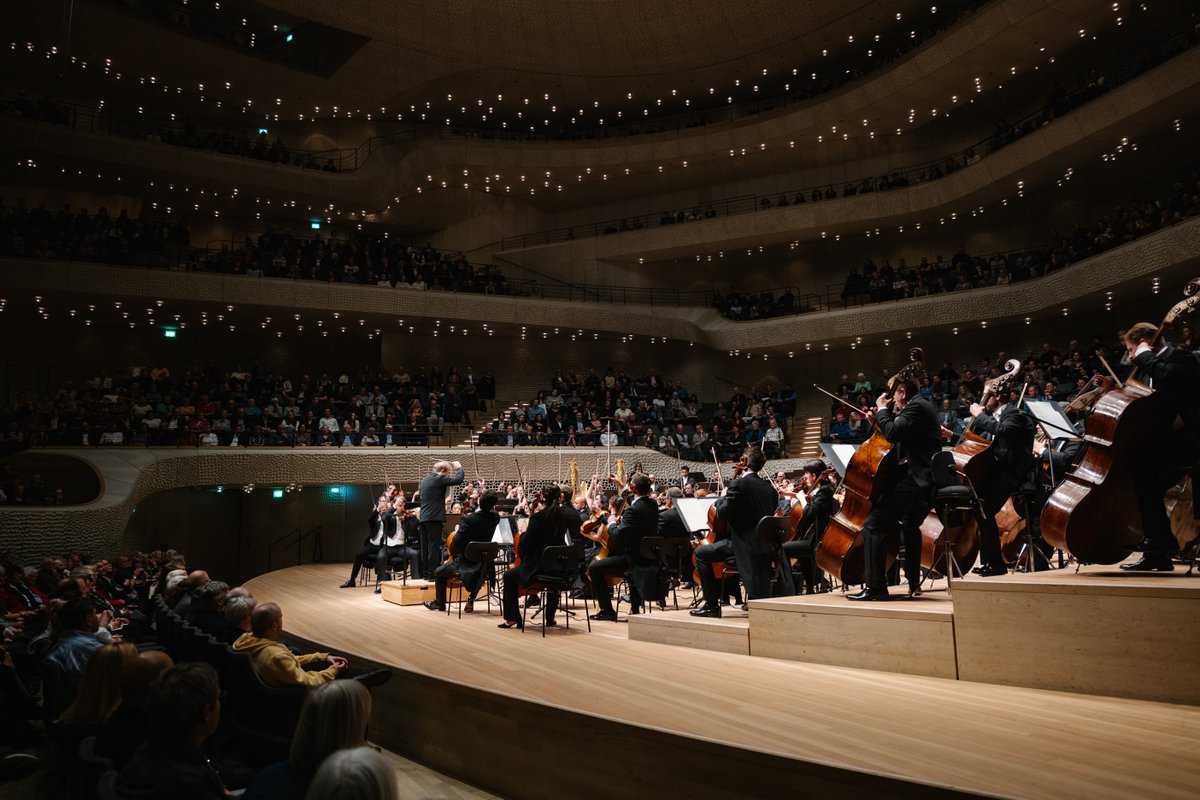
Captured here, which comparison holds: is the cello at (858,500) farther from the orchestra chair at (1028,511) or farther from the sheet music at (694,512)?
the sheet music at (694,512)

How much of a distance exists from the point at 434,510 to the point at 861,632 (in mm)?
6257

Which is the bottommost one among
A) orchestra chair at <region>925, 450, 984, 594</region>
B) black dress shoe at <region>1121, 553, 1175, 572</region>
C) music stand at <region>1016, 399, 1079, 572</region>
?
black dress shoe at <region>1121, 553, 1175, 572</region>

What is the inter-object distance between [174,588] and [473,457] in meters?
11.6

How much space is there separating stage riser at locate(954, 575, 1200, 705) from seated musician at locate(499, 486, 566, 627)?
12.2 feet

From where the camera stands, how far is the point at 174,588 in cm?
638

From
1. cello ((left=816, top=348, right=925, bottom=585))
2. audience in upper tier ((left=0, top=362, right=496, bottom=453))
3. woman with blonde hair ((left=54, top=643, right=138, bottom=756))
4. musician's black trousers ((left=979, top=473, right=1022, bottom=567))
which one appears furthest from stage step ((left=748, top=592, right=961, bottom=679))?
audience in upper tier ((left=0, top=362, right=496, bottom=453))

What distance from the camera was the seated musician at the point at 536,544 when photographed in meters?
7.38

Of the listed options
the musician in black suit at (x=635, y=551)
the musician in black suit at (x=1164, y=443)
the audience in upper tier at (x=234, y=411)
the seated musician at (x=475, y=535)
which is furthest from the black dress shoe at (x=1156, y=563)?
the audience in upper tier at (x=234, y=411)

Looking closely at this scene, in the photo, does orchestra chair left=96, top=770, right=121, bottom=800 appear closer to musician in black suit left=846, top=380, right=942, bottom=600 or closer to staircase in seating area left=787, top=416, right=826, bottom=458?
musician in black suit left=846, top=380, right=942, bottom=600

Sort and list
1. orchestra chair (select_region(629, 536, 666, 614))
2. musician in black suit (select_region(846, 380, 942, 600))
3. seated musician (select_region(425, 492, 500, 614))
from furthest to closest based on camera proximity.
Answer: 1. seated musician (select_region(425, 492, 500, 614))
2. orchestra chair (select_region(629, 536, 666, 614))
3. musician in black suit (select_region(846, 380, 942, 600))

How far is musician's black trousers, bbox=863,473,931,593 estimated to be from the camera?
5270 millimetres

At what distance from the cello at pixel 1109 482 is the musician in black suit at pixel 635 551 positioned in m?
3.71

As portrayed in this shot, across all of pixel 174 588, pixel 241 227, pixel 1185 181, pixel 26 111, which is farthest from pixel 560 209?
pixel 174 588

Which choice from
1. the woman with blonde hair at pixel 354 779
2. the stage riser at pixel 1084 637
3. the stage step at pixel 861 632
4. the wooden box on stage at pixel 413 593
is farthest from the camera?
the wooden box on stage at pixel 413 593
